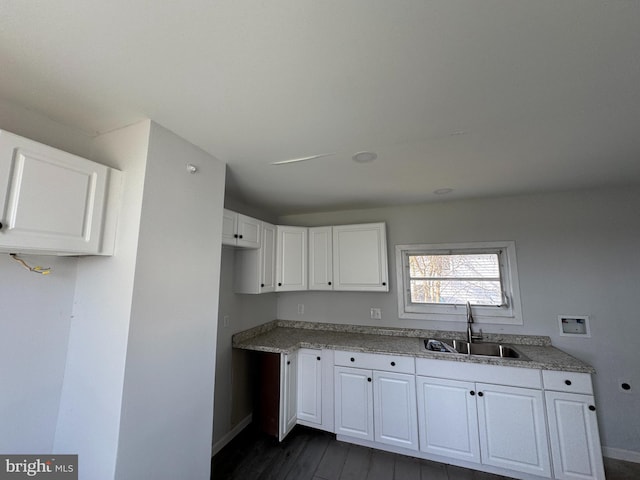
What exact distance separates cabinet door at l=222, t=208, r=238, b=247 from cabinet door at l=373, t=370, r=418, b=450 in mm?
1762

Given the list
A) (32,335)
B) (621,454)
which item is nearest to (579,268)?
(621,454)

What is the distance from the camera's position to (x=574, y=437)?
72.7 inches

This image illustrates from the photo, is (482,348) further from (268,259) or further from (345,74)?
(345,74)

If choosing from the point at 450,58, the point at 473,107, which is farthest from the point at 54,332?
the point at 473,107

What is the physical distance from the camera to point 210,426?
1670 mm

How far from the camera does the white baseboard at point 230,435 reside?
224cm

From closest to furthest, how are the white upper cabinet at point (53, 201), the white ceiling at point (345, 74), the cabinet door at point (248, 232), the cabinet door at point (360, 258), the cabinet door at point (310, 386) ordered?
the white ceiling at point (345, 74) → the white upper cabinet at point (53, 201) → the cabinet door at point (248, 232) → the cabinet door at point (310, 386) → the cabinet door at point (360, 258)

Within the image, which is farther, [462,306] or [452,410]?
[462,306]

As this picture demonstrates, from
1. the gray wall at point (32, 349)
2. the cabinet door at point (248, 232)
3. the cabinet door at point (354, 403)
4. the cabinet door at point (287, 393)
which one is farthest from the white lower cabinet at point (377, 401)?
the gray wall at point (32, 349)

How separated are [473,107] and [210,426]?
241cm

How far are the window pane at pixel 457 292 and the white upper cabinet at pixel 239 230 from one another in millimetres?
1811

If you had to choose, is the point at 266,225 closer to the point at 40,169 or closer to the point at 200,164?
the point at 200,164

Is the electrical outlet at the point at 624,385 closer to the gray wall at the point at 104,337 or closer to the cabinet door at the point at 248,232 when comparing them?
the cabinet door at the point at 248,232

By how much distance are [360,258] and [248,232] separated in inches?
49.6
